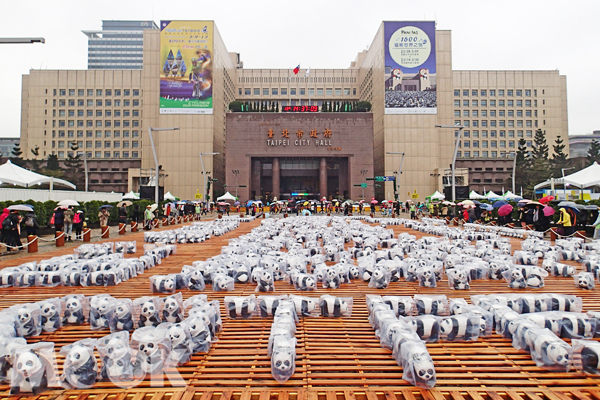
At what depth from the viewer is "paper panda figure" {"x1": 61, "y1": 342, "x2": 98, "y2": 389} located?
403 centimetres

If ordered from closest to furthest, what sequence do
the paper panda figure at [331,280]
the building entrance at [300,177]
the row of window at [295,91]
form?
1. the paper panda figure at [331,280]
2. the building entrance at [300,177]
3. the row of window at [295,91]

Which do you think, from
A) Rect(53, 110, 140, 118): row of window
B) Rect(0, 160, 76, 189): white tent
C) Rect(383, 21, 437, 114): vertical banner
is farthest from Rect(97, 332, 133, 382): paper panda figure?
Rect(53, 110, 140, 118): row of window

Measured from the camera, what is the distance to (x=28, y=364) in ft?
13.0

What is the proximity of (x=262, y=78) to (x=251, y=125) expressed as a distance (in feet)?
86.5

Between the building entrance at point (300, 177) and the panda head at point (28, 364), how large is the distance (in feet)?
233

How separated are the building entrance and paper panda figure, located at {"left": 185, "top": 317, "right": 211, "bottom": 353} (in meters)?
70.0

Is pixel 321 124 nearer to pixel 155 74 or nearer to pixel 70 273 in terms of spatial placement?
pixel 155 74

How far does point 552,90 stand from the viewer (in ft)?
283

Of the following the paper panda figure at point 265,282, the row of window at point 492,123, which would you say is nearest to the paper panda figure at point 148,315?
the paper panda figure at point 265,282

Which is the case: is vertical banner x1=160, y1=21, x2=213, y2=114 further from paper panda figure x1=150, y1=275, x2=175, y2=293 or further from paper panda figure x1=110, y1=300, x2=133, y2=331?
paper panda figure x1=110, y1=300, x2=133, y2=331

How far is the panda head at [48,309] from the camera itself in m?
5.50

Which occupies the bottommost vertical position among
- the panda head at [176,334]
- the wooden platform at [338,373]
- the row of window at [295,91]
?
the wooden platform at [338,373]

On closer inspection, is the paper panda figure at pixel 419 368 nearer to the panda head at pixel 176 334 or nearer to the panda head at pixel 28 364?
the panda head at pixel 176 334

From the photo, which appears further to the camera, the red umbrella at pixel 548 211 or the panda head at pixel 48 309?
the red umbrella at pixel 548 211
